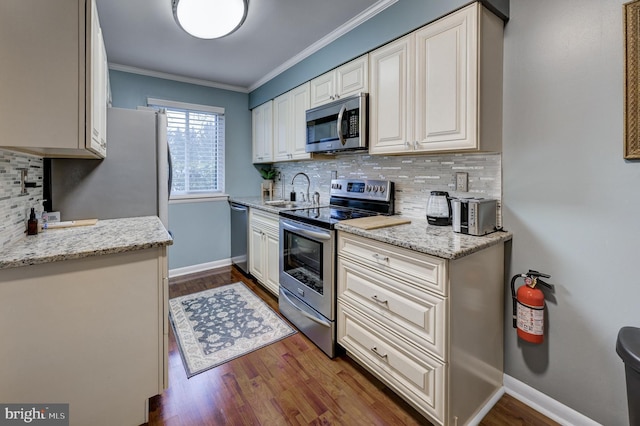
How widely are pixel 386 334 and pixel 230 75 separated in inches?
130

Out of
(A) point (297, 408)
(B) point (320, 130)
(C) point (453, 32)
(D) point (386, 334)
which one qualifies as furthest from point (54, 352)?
(C) point (453, 32)

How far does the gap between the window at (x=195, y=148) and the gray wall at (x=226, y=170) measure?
92 millimetres

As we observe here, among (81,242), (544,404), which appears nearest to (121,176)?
(81,242)

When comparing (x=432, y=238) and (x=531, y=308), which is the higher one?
(x=432, y=238)

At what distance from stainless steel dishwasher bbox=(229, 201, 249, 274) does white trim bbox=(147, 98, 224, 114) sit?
121 centimetres

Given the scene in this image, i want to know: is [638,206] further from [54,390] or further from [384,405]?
[54,390]

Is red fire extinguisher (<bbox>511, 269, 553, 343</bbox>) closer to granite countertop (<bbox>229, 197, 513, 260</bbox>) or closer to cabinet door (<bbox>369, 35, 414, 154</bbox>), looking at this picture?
granite countertop (<bbox>229, 197, 513, 260</bbox>)

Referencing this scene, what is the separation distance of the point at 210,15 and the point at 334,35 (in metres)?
1.02

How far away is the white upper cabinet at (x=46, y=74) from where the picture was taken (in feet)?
3.65

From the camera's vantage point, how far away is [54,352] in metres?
1.22

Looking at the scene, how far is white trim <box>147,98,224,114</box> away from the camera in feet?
11.0

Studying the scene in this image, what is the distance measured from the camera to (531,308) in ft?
4.94

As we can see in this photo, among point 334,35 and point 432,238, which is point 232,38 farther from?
point 432,238

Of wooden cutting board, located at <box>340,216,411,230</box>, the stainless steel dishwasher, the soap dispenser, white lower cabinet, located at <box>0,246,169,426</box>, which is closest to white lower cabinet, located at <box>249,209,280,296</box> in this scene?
the stainless steel dishwasher
